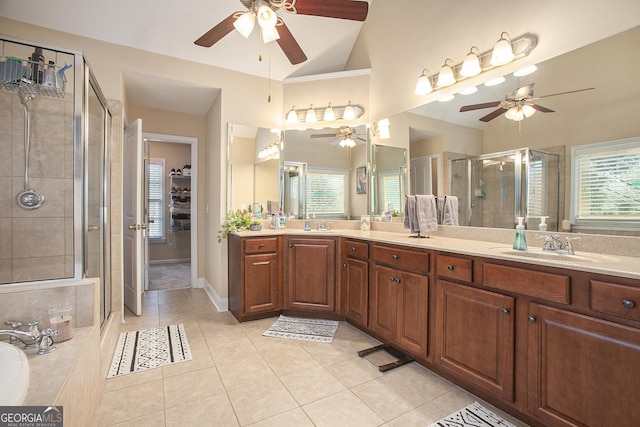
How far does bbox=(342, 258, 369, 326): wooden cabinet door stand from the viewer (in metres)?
2.71

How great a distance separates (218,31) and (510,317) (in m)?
2.65

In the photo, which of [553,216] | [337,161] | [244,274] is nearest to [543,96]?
[553,216]

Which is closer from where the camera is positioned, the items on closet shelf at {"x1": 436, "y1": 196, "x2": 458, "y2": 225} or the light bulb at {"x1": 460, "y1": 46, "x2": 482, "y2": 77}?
the light bulb at {"x1": 460, "y1": 46, "x2": 482, "y2": 77}

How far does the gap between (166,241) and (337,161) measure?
14.9 feet

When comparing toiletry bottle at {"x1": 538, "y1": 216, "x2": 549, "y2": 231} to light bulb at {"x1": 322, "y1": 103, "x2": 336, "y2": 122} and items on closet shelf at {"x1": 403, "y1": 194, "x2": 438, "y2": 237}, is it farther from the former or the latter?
light bulb at {"x1": 322, "y1": 103, "x2": 336, "y2": 122}

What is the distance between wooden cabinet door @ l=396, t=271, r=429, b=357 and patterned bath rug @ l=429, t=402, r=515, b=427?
430mm

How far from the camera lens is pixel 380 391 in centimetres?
195

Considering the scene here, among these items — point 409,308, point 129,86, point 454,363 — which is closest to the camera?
point 454,363

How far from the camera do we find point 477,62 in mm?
2355

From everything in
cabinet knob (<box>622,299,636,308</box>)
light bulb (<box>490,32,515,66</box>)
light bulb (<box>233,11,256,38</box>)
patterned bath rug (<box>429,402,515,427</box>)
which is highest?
light bulb (<box>233,11,256,38</box>)

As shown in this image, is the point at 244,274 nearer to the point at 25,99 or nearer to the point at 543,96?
the point at 25,99

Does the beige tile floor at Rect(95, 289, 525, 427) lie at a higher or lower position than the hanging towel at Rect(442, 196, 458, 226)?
lower

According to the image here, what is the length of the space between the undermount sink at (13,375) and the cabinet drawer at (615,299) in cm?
234

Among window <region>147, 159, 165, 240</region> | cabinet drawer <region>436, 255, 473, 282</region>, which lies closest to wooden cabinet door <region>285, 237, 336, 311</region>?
cabinet drawer <region>436, 255, 473, 282</region>
